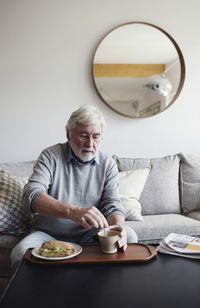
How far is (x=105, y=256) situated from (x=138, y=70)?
2012 mm

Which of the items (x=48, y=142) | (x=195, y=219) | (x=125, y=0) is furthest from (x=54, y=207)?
(x=125, y=0)

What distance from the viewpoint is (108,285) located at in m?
1.06

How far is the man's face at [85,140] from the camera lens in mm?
1776

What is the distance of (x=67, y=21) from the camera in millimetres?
2891

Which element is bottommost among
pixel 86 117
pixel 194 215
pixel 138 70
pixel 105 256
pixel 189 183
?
pixel 194 215

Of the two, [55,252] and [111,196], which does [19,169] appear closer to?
[111,196]

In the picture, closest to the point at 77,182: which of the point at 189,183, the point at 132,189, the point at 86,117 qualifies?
the point at 86,117

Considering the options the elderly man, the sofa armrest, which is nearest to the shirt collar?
the elderly man

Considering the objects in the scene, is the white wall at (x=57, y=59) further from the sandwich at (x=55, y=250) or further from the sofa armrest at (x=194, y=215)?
the sandwich at (x=55, y=250)

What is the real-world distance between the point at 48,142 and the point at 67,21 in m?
1.02

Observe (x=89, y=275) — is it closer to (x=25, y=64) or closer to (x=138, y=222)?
(x=138, y=222)

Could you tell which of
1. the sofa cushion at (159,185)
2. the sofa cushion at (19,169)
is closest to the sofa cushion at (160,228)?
the sofa cushion at (159,185)

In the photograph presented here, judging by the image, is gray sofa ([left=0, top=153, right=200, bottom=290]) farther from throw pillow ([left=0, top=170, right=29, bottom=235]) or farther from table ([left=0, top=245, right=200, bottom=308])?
table ([left=0, top=245, right=200, bottom=308])

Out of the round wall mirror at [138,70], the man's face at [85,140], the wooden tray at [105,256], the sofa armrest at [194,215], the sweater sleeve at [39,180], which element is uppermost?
the round wall mirror at [138,70]
